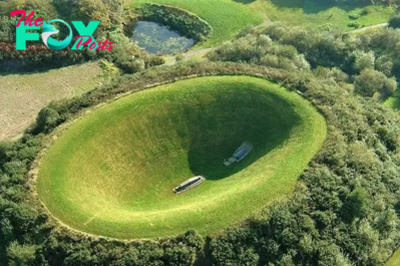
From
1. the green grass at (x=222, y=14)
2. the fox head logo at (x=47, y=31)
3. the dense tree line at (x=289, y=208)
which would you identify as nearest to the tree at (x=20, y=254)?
the dense tree line at (x=289, y=208)

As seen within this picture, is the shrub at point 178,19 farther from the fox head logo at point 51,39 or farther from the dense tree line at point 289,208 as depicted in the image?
the dense tree line at point 289,208

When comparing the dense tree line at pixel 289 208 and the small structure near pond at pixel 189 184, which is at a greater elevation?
the dense tree line at pixel 289 208

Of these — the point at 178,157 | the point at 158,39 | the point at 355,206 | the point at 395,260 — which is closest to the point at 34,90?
the point at 158,39

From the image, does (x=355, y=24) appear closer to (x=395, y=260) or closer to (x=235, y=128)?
(x=235, y=128)

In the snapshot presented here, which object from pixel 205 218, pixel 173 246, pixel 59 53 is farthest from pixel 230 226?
pixel 59 53

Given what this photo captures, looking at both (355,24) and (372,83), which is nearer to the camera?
(372,83)

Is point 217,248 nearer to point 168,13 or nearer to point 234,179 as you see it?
point 234,179
